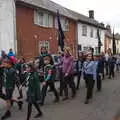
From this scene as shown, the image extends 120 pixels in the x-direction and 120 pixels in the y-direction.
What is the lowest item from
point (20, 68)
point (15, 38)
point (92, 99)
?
point (92, 99)

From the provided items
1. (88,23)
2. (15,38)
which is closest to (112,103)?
(15,38)

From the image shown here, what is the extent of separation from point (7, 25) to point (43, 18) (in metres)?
6.05

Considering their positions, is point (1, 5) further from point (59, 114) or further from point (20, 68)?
point (59, 114)

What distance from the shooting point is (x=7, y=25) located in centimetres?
2233

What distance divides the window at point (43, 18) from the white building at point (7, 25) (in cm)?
404

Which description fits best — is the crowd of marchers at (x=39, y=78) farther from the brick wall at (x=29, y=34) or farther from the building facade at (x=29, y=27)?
the brick wall at (x=29, y=34)

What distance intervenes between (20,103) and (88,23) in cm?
3261

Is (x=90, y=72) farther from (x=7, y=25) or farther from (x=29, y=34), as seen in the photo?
(x=29, y=34)

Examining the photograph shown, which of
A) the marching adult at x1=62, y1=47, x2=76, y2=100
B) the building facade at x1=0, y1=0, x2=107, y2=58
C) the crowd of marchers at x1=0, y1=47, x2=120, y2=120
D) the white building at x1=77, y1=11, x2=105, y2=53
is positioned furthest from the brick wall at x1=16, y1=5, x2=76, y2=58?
the marching adult at x1=62, y1=47, x2=76, y2=100

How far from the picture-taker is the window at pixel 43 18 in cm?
2660

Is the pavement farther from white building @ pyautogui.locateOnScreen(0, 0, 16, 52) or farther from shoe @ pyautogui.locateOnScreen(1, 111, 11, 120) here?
white building @ pyautogui.locateOnScreen(0, 0, 16, 52)

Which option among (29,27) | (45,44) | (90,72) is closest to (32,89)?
(90,72)

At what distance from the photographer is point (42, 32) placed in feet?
91.2

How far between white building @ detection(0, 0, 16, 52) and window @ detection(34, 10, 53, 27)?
4.04 metres
